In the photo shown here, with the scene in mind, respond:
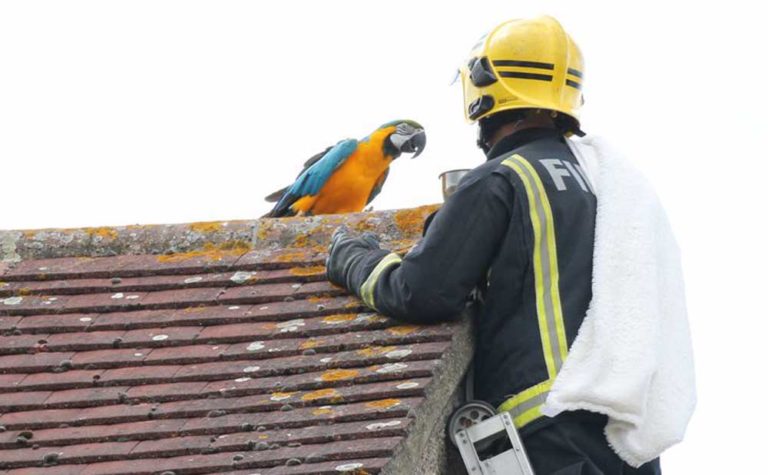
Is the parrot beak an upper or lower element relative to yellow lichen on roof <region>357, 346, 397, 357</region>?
upper

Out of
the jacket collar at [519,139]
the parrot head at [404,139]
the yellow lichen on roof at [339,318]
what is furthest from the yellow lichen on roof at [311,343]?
the parrot head at [404,139]

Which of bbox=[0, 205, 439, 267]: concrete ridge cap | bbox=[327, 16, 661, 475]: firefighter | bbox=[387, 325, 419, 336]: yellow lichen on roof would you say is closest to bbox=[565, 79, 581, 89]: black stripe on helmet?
bbox=[327, 16, 661, 475]: firefighter

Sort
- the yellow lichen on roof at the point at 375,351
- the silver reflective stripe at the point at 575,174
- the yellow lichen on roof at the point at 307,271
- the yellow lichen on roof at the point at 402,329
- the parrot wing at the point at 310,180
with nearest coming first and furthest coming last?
the yellow lichen on roof at the point at 375,351
the yellow lichen on roof at the point at 402,329
the silver reflective stripe at the point at 575,174
the yellow lichen on roof at the point at 307,271
the parrot wing at the point at 310,180

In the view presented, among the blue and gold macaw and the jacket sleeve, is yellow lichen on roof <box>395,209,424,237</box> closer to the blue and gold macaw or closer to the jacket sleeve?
the jacket sleeve

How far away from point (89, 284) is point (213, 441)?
1468 millimetres

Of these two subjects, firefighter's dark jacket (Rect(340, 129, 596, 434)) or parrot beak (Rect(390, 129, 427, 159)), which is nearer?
firefighter's dark jacket (Rect(340, 129, 596, 434))

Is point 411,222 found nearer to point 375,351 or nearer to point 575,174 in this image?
point 575,174

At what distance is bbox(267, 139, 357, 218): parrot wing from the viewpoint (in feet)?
30.2

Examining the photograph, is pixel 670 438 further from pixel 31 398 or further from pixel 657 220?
pixel 31 398

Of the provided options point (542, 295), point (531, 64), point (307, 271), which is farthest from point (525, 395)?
point (531, 64)

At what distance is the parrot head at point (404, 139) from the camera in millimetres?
10023

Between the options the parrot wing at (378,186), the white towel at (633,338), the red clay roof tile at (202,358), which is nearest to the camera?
the red clay roof tile at (202,358)

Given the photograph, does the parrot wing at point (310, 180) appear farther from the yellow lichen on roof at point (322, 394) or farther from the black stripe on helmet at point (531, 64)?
the yellow lichen on roof at point (322, 394)

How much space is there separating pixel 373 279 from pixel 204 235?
1055 millimetres
